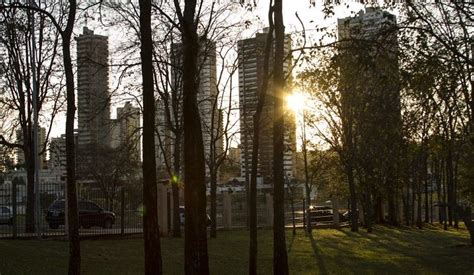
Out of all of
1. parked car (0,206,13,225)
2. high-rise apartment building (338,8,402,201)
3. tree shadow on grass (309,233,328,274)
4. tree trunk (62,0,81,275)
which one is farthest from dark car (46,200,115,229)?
tree trunk (62,0,81,275)

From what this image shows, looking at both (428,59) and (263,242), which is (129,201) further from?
(428,59)

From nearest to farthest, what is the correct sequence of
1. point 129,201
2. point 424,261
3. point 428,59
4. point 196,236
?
point 196,236, point 428,59, point 424,261, point 129,201

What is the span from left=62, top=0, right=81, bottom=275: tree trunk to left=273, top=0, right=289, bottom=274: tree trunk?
14.1ft

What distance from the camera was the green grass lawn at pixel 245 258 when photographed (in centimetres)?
1650

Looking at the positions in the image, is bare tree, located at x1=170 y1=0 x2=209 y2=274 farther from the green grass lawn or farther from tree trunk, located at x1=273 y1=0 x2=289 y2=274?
the green grass lawn

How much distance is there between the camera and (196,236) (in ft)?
34.6

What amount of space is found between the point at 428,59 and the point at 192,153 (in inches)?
220

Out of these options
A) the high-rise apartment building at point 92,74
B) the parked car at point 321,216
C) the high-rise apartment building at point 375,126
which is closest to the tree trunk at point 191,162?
the high-rise apartment building at point 92,74

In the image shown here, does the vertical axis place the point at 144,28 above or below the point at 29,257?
above

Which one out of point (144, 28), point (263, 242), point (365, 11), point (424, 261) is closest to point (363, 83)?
point (263, 242)

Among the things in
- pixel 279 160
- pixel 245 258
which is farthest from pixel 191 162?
pixel 245 258

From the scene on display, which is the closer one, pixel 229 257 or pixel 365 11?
pixel 365 11

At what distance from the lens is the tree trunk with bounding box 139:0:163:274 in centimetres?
1128

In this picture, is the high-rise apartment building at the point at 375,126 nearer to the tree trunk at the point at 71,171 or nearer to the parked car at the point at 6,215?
the tree trunk at the point at 71,171
